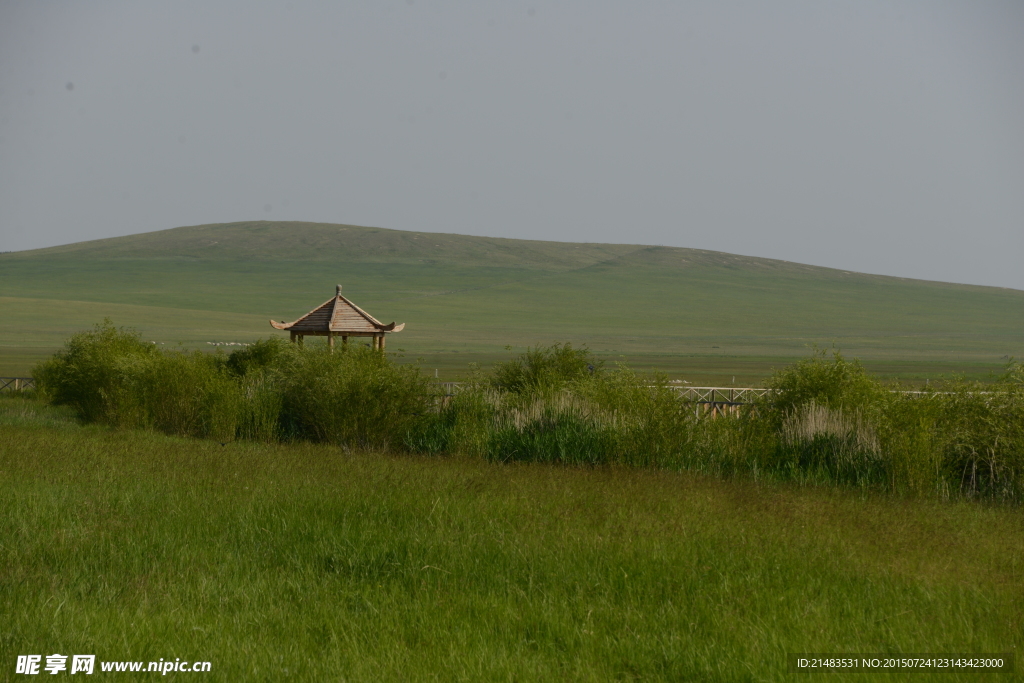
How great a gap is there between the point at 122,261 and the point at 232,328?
67596mm

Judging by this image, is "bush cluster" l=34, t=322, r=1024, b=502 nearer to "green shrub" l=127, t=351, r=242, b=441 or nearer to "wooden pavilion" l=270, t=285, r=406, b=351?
"green shrub" l=127, t=351, r=242, b=441

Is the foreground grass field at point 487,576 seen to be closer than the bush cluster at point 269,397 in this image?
Yes

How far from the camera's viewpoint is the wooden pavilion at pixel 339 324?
26.5m

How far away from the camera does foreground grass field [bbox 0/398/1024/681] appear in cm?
478

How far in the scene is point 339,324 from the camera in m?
26.7

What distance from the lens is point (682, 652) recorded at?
4809mm

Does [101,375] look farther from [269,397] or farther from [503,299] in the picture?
[503,299]

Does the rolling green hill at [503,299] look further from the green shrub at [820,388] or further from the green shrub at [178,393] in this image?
the green shrub at [820,388]

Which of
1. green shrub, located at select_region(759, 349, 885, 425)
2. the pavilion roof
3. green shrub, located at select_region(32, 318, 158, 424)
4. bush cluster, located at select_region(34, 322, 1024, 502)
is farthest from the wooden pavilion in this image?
green shrub, located at select_region(759, 349, 885, 425)

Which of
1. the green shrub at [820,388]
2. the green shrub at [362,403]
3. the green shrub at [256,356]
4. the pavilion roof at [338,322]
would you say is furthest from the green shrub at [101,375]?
the green shrub at [820,388]

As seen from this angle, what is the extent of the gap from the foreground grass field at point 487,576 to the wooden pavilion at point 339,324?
1721 cm

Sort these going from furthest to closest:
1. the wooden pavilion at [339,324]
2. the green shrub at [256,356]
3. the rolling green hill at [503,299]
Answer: the rolling green hill at [503,299]
the wooden pavilion at [339,324]
the green shrub at [256,356]

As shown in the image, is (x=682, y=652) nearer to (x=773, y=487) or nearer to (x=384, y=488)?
(x=384, y=488)

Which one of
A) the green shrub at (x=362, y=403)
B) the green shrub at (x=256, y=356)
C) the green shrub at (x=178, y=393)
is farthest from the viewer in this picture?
the green shrub at (x=256, y=356)
